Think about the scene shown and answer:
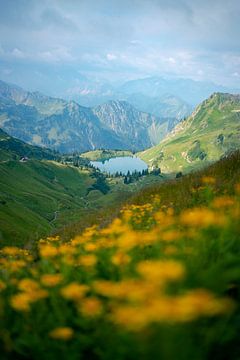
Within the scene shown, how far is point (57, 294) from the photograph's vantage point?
5832 mm

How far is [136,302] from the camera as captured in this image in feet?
11.5

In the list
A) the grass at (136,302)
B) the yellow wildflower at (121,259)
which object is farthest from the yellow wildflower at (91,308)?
the yellow wildflower at (121,259)

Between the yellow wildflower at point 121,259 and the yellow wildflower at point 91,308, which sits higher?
the yellow wildflower at point 121,259

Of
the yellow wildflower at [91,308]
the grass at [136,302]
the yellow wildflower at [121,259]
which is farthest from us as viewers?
the yellow wildflower at [121,259]

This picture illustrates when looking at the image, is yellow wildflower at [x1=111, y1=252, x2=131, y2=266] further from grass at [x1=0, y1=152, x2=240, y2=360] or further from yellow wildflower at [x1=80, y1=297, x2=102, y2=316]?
yellow wildflower at [x1=80, y1=297, x2=102, y2=316]

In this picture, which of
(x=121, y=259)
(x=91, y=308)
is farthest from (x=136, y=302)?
Result: (x=121, y=259)

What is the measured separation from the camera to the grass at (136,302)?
3.23m

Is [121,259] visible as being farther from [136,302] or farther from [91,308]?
[136,302]

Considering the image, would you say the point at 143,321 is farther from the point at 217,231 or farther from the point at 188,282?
the point at 217,231

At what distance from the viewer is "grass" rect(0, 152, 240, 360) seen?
10.6ft

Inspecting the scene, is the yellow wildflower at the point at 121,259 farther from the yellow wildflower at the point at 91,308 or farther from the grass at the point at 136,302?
the yellow wildflower at the point at 91,308

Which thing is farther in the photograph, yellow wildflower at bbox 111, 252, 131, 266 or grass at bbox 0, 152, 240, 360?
yellow wildflower at bbox 111, 252, 131, 266

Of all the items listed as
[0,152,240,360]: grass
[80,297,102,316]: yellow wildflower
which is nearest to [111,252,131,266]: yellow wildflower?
[0,152,240,360]: grass

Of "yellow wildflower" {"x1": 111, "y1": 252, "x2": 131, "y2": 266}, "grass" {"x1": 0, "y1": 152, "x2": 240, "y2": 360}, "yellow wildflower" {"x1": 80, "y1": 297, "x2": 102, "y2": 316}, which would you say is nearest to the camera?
"grass" {"x1": 0, "y1": 152, "x2": 240, "y2": 360}
